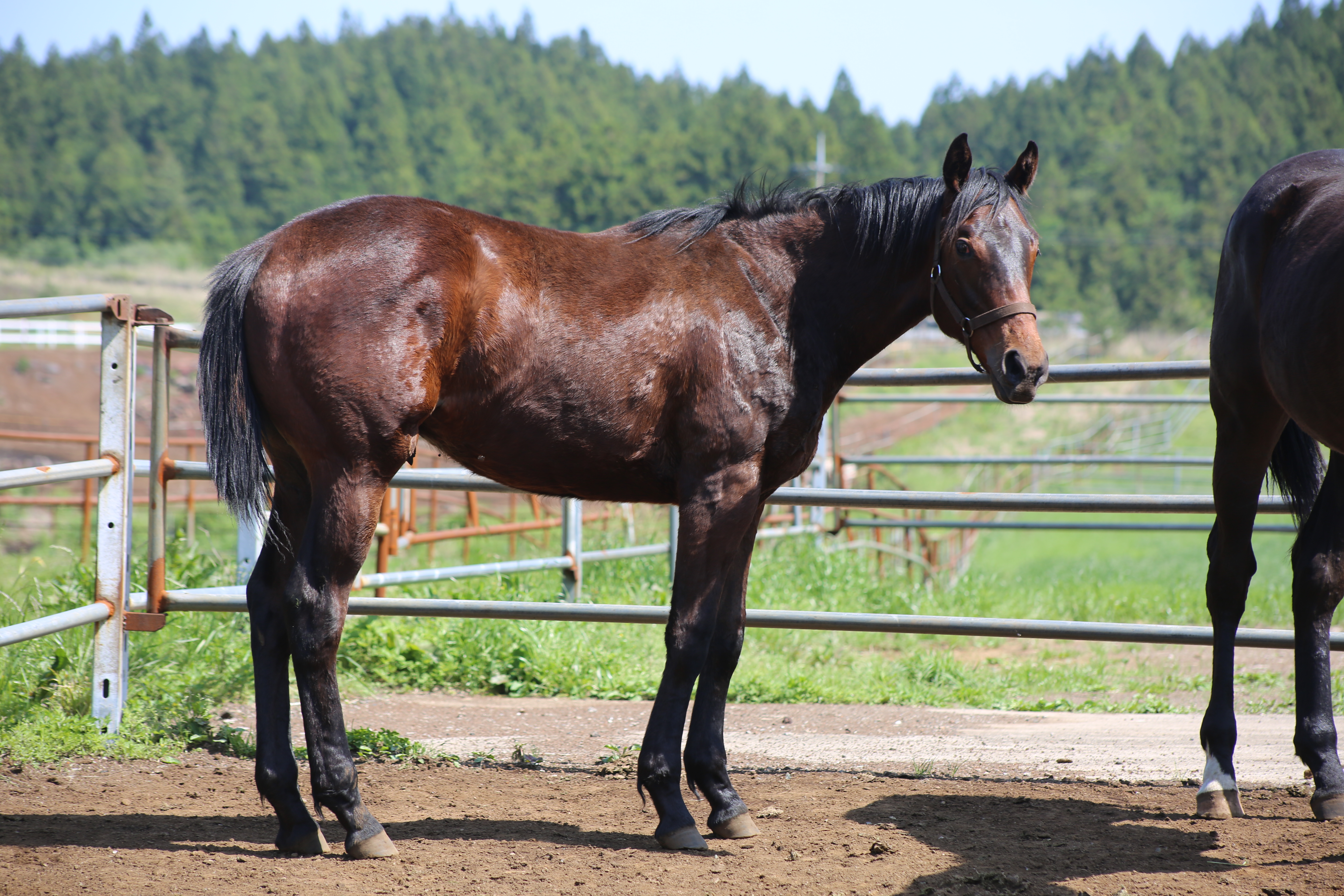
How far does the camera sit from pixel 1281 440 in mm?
3783

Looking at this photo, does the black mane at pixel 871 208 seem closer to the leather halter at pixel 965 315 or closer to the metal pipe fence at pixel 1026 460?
the leather halter at pixel 965 315

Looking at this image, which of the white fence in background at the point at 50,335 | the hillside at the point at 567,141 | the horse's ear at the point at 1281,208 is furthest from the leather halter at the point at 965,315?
the hillside at the point at 567,141

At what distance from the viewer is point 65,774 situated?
11.7 ft

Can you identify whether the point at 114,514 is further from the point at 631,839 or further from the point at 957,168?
the point at 957,168

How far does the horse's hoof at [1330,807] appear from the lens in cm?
318

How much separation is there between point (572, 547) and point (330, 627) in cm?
327

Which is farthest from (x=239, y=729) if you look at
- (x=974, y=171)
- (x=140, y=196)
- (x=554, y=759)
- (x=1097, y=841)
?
(x=140, y=196)

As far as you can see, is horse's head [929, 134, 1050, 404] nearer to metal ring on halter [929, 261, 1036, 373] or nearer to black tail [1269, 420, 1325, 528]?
metal ring on halter [929, 261, 1036, 373]

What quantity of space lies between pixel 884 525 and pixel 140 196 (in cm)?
8700

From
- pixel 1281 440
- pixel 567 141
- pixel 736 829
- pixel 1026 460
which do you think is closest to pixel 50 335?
pixel 1026 460

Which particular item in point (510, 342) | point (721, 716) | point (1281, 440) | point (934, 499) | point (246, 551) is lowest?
point (721, 716)

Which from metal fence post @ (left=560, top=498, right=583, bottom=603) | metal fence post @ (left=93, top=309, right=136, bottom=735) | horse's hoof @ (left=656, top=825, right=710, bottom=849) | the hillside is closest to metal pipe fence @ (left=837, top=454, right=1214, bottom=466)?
metal fence post @ (left=560, top=498, right=583, bottom=603)

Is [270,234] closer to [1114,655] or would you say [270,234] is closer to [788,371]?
[788,371]

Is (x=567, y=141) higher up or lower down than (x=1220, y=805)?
higher up
